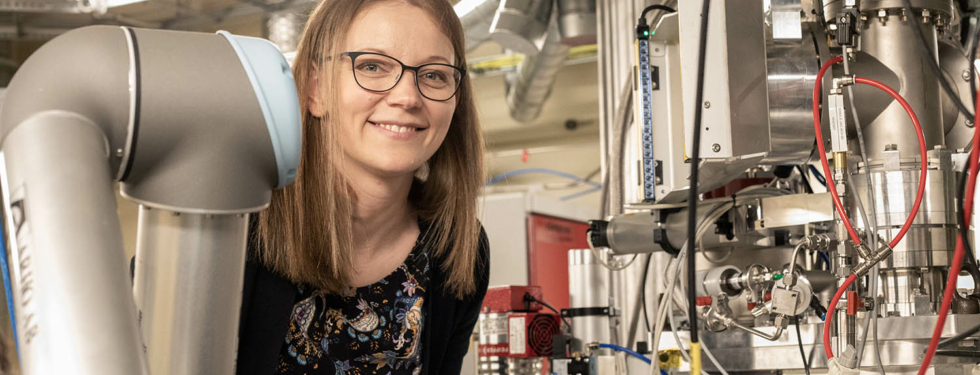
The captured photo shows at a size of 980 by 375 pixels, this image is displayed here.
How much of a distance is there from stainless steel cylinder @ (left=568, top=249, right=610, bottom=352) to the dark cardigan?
57cm

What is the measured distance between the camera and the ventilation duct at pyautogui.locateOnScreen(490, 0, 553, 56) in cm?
304

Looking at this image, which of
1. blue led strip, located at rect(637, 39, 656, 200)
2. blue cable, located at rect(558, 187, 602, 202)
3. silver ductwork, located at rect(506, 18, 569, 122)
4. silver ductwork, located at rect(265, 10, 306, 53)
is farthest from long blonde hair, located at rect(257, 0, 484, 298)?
blue cable, located at rect(558, 187, 602, 202)

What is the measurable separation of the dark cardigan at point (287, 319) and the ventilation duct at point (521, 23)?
1757mm

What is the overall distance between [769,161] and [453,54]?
50cm

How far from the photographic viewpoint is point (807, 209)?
126 centimetres

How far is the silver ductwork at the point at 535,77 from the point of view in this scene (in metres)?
3.59

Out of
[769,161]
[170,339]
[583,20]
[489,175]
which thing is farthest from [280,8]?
[170,339]

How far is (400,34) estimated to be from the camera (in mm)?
1081

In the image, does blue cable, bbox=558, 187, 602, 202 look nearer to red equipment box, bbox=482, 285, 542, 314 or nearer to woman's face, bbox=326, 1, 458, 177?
red equipment box, bbox=482, 285, 542, 314

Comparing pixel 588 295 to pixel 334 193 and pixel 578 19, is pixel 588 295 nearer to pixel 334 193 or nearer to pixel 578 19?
pixel 334 193

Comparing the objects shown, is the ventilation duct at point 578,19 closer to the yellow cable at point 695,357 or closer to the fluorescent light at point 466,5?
the fluorescent light at point 466,5

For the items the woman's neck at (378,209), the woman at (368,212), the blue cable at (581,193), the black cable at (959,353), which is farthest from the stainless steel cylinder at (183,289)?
the blue cable at (581,193)

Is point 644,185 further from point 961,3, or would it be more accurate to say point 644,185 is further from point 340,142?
point 961,3

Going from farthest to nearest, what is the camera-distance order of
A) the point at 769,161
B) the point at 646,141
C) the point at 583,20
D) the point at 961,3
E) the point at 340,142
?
the point at 583,20
the point at 961,3
the point at 646,141
the point at 769,161
the point at 340,142
